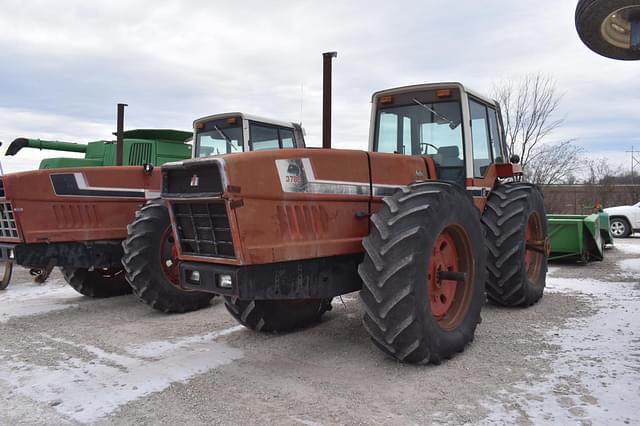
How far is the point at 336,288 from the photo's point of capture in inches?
164

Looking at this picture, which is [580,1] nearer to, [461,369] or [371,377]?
[461,369]

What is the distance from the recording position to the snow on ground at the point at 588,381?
10.4ft

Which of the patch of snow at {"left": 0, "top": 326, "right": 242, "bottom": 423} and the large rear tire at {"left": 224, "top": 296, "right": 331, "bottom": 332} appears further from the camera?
the large rear tire at {"left": 224, "top": 296, "right": 331, "bottom": 332}

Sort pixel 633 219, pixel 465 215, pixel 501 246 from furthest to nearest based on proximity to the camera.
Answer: pixel 633 219 → pixel 501 246 → pixel 465 215

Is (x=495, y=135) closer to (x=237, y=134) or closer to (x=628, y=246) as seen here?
(x=237, y=134)

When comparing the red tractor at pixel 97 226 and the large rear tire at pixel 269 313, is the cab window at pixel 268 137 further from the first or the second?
the large rear tire at pixel 269 313

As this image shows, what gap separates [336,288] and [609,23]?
2.84 metres

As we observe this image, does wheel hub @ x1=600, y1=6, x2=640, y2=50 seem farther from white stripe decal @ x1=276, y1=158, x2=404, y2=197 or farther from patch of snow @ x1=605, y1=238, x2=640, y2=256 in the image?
patch of snow @ x1=605, y1=238, x2=640, y2=256

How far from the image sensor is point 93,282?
7.31 metres

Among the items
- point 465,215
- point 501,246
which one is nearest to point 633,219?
point 501,246

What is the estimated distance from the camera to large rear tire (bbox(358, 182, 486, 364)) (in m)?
3.78

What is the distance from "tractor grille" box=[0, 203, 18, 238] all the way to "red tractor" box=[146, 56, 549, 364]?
10.4ft

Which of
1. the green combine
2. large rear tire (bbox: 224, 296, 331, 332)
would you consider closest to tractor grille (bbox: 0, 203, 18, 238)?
large rear tire (bbox: 224, 296, 331, 332)

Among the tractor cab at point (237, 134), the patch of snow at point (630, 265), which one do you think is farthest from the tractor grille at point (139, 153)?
the patch of snow at point (630, 265)
